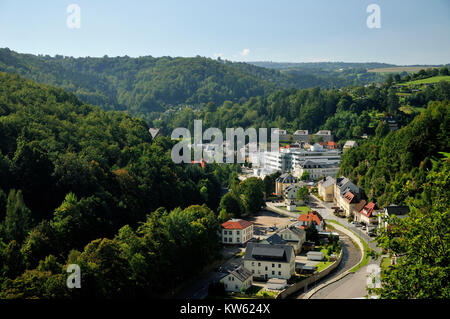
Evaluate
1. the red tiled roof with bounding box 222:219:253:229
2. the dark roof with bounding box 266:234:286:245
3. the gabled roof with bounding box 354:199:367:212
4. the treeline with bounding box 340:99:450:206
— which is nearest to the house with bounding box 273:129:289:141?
the treeline with bounding box 340:99:450:206

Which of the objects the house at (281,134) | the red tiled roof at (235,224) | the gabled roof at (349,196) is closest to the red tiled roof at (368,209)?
the gabled roof at (349,196)

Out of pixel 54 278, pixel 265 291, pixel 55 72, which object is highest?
pixel 55 72
